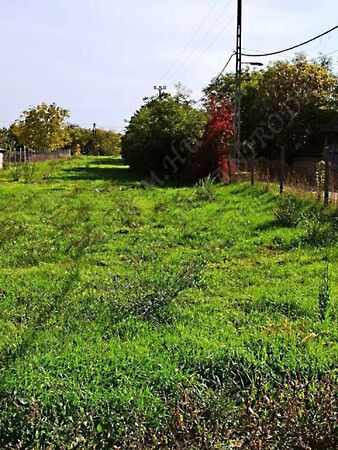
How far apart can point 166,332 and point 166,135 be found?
18.7 m

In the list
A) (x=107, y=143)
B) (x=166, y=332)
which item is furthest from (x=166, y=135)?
(x=107, y=143)

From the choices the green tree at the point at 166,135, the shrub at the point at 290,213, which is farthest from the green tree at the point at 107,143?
the shrub at the point at 290,213

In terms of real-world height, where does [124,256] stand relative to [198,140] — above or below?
below

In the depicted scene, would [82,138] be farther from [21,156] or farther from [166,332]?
[166,332]

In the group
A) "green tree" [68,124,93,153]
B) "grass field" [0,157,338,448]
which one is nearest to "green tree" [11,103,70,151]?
"green tree" [68,124,93,153]

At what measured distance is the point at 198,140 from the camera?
20.8m

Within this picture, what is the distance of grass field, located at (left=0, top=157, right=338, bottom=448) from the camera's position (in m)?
3.01

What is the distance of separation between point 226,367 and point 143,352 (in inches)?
27.9

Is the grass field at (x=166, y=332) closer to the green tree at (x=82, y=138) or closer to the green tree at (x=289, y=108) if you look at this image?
the green tree at (x=289, y=108)

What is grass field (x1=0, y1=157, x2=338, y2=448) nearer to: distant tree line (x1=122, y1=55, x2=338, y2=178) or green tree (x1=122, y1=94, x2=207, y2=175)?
distant tree line (x1=122, y1=55, x2=338, y2=178)

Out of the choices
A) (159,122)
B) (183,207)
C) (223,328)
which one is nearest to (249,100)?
(159,122)

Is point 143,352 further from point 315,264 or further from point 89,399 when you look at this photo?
point 315,264

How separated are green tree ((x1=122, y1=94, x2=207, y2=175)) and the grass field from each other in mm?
12780

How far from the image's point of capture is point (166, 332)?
451cm
